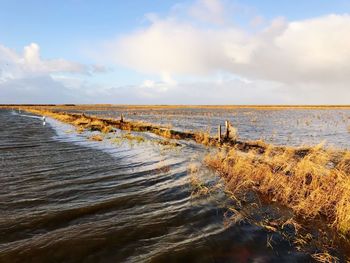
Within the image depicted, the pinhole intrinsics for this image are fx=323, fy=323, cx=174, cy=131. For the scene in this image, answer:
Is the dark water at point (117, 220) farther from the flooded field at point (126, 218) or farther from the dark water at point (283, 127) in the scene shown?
Answer: the dark water at point (283, 127)

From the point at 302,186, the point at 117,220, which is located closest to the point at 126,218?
the point at 117,220

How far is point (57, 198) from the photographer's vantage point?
9844 millimetres

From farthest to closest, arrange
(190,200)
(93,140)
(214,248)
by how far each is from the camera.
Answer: (93,140), (190,200), (214,248)

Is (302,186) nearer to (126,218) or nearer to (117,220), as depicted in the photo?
(126,218)

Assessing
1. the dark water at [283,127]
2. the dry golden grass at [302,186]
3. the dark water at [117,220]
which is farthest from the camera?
the dark water at [283,127]

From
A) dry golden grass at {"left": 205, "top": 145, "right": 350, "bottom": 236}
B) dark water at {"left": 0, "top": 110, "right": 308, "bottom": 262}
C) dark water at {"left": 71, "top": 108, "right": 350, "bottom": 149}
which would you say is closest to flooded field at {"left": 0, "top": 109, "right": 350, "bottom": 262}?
dark water at {"left": 0, "top": 110, "right": 308, "bottom": 262}

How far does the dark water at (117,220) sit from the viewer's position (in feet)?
20.9

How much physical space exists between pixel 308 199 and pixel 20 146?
62.2 ft

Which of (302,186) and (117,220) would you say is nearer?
(117,220)

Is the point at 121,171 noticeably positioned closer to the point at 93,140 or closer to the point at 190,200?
the point at 190,200

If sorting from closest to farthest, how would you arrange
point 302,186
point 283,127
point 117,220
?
point 117,220
point 302,186
point 283,127

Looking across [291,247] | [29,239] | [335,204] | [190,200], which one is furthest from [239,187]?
[29,239]

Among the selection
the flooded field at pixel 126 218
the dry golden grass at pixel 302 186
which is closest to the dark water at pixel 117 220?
the flooded field at pixel 126 218

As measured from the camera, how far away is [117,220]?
8117mm
